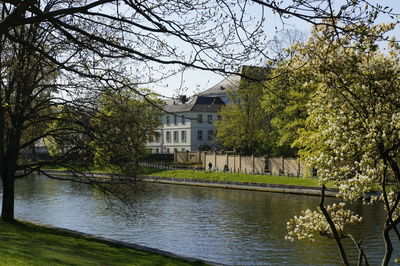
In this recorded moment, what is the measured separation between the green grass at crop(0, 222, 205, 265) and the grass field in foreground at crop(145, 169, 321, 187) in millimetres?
26321

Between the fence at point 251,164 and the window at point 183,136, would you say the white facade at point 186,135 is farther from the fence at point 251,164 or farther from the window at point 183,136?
the fence at point 251,164

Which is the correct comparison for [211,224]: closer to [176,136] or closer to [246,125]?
[246,125]

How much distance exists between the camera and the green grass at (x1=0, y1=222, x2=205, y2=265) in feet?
36.9

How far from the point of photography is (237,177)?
52.2 metres

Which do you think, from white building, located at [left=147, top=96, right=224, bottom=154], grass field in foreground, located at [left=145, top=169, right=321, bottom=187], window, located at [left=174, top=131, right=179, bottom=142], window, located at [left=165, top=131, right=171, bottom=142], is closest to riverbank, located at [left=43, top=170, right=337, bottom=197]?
grass field in foreground, located at [left=145, top=169, right=321, bottom=187]

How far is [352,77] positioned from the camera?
34.8 feet

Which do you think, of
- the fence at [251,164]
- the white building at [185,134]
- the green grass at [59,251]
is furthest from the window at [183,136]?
the green grass at [59,251]

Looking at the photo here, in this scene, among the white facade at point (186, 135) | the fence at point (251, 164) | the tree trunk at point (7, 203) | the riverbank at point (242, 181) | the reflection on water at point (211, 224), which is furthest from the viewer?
the white facade at point (186, 135)

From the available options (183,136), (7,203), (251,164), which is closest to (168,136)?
(183,136)

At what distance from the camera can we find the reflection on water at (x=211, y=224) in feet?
59.4

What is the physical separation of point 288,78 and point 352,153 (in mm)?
3728

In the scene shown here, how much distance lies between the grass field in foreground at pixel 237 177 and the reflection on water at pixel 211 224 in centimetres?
611

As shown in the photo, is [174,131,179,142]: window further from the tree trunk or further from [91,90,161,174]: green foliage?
[91,90,161,174]: green foliage

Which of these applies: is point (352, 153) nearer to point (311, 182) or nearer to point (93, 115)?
point (93, 115)
